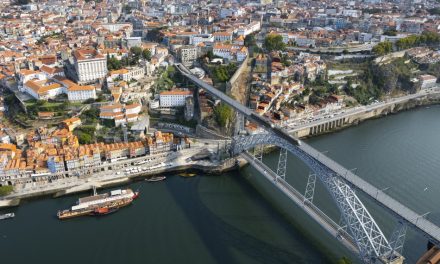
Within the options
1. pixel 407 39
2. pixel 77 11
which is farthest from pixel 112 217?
pixel 77 11

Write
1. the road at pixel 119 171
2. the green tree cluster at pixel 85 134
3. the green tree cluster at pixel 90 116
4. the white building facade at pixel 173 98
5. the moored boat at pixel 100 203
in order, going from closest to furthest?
the moored boat at pixel 100 203 < the road at pixel 119 171 < the green tree cluster at pixel 85 134 < the green tree cluster at pixel 90 116 < the white building facade at pixel 173 98

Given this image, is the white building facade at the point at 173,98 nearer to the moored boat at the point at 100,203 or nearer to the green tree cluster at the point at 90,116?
the green tree cluster at the point at 90,116

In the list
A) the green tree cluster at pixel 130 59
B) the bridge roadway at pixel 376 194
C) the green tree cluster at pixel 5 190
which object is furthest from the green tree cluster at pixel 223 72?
the green tree cluster at pixel 5 190

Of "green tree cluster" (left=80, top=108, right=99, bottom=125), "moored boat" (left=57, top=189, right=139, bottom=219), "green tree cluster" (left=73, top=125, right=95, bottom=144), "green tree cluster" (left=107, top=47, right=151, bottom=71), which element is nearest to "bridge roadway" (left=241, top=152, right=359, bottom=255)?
"moored boat" (left=57, top=189, right=139, bottom=219)

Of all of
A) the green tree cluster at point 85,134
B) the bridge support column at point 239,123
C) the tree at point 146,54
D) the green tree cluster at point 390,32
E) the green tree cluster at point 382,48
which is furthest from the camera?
the green tree cluster at point 390,32

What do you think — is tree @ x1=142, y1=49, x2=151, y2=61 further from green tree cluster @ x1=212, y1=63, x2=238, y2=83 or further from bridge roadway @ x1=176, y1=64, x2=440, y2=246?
bridge roadway @ x1=176, y1=64, x2=440, y2=246

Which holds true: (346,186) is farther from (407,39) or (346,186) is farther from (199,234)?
(407,39)

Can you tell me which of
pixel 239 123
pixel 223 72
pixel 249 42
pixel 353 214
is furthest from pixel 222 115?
pixel 249 42

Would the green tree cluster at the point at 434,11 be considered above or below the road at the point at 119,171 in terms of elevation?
above
